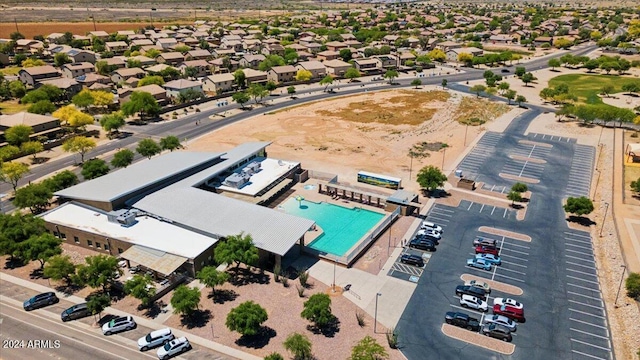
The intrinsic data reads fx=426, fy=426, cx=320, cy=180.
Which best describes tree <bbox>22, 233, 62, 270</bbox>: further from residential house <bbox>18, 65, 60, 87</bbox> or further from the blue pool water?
residential house <bbox>18, 65, 60, 87</bbox>

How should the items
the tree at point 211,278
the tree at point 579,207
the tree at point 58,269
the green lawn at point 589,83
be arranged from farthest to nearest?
Result: 1. the green lawn at point 589,83
2. the tree at point 579,207
3. the tree at point 58,269
4. the tree at point 211,278

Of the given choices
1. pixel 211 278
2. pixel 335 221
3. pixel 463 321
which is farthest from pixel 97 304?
pixel 463 321

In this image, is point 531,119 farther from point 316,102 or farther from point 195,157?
point 195,157

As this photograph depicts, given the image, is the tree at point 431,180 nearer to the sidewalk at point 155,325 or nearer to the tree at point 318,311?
the tree at point 318,311

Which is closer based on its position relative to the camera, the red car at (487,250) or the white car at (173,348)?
the white car at (173,348)

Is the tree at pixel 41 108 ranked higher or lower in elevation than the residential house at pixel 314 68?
lower

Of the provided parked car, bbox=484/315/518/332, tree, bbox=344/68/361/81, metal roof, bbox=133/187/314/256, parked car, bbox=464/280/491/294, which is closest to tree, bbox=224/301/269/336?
metal roof, bbox=133/187/314/256

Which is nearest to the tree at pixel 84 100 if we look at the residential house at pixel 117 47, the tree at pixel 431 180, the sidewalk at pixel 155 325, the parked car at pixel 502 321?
the sidewalk at pixel 155 325

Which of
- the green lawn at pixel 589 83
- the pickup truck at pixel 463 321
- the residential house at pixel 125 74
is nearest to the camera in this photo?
the pickup truck at pixel 463 321
